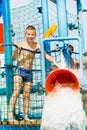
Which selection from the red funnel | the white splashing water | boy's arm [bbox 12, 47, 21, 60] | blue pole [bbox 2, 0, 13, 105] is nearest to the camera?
the white splashing water

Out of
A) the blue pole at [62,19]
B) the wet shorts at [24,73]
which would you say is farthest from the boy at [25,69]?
the blue pole at [62,19]

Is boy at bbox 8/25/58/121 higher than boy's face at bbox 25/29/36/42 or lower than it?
lower

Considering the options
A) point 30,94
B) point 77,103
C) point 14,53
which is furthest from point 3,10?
point 77,103

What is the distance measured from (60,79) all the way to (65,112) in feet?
1.54

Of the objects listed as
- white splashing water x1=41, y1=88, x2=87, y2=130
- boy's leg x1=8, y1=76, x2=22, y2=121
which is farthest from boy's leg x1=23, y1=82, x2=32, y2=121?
white splashing water x1=41, y1=88, x2=87, y2=130

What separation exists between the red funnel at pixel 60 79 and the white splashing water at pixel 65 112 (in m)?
0.08

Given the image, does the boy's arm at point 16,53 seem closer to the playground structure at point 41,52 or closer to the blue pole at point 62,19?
the playground structure at point 41,52

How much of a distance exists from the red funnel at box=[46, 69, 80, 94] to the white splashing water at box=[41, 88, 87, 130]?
78 millimetres

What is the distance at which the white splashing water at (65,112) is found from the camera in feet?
16.0

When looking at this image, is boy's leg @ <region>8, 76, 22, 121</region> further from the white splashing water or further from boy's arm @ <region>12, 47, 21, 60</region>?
the white splashing water

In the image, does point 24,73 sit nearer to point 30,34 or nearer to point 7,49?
point 30,34

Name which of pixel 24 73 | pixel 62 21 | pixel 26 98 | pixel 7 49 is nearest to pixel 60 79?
pixel 62 21

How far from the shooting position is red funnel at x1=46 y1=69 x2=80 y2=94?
5.07m

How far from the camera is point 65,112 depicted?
488 cm
